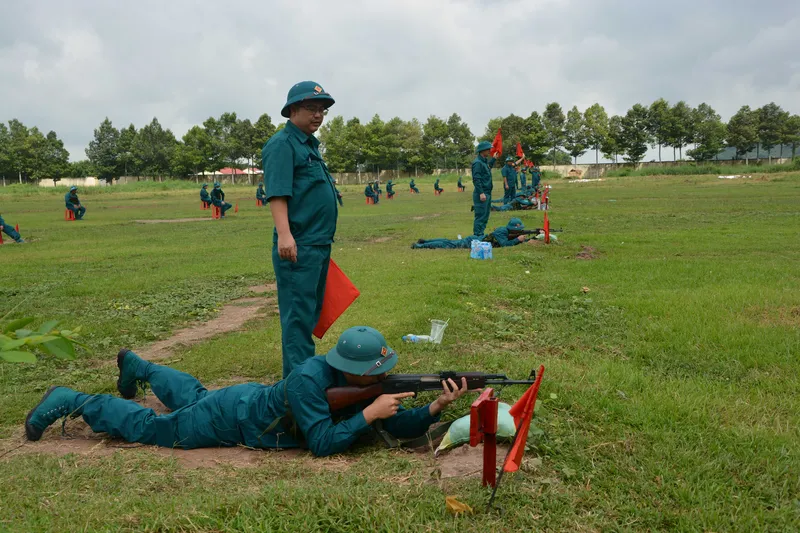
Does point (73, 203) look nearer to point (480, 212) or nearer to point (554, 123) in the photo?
point (480, 212)

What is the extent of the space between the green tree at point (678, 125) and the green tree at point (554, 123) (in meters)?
13.2

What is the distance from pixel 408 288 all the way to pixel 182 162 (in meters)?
77.7

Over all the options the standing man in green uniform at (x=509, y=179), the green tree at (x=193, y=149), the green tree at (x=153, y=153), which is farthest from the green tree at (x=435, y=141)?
the standing man in green uniform at (x=509, y=179)

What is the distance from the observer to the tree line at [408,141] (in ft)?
257

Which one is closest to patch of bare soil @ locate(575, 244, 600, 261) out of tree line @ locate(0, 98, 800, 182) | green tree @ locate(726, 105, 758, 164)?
tree line @ locate(0, 98, 800, 182)

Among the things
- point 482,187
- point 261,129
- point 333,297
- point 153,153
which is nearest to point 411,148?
point 261,129

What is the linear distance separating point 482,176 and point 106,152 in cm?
8265

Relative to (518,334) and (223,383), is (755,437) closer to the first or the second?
(518,334)

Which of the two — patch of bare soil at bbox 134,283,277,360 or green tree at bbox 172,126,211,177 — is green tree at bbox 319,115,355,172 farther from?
patch of bare soil at bbox 134,283,277,360

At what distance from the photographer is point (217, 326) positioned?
8.01 metres

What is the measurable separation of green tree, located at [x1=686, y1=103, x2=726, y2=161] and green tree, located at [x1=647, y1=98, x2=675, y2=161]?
4.18m

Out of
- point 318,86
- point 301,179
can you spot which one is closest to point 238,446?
point 301,179

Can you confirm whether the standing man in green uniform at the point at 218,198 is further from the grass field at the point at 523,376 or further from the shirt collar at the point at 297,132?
the shirt collar at the point at 297,132

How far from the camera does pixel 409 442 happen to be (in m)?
4.17
